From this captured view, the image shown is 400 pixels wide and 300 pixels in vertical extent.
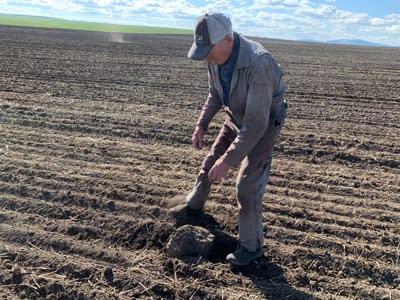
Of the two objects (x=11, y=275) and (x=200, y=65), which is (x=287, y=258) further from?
(x=200, y=65)

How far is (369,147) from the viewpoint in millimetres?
7504

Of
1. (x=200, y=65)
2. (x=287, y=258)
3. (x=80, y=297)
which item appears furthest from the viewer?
(x=200, y=65)

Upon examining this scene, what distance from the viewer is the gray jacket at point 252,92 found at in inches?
131

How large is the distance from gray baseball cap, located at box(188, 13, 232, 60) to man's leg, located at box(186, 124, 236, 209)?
4.11 feet

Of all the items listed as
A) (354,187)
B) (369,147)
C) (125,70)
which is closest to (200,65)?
(125,70)

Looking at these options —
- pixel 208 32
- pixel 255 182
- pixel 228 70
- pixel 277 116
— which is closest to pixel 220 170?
pixel 255 182

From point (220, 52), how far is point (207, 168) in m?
1.57

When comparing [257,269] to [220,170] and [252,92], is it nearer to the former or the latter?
[220,170]

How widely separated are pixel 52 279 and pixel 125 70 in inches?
514

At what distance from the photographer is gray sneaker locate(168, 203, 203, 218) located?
4.83 metres

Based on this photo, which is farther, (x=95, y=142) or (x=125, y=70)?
(x=125, y=70)

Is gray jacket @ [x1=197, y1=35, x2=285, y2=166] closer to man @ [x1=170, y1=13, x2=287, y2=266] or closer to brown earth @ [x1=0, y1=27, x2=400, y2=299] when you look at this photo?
man @ [x1=170, y1=13, x2=287, y2=266]

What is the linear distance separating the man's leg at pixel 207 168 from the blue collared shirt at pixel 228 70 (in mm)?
709

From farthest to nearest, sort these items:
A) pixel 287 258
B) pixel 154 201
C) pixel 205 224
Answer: pixel 154 201 → pixel 205 224 → pixel 287 258
